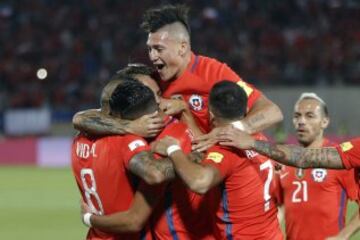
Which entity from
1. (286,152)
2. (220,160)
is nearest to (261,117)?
(286,152)

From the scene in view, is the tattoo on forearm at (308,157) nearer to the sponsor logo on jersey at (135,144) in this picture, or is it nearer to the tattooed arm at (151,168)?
the tattooed arm at (151,168)

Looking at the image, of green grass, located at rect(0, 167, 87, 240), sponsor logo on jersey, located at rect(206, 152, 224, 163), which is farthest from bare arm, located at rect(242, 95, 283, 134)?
green grass, located at rect(0, 167, 87, 240)

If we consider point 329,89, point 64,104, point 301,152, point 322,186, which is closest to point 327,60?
point 329,89

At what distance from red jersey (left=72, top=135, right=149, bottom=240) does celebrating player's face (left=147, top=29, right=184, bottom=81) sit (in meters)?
0.64

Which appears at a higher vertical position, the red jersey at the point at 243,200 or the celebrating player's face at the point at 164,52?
the celebrating player's face at the point at 164,52

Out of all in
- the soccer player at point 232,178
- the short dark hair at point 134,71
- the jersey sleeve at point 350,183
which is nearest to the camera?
the soccer player at point 232,178

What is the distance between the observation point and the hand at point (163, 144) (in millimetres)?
4902

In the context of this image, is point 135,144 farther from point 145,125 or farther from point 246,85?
point 246,85

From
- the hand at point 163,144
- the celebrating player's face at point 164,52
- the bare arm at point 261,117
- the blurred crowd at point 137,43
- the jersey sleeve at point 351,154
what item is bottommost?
the blurred crowd at point 137,43

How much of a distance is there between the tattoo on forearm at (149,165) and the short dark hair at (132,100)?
0.27 m

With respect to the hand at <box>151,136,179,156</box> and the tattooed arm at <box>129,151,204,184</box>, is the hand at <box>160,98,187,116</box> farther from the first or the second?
the tattooed arm at <box>129,151,204,184</box>

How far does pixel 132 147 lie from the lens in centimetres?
490

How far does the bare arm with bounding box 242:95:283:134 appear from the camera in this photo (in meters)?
5.19

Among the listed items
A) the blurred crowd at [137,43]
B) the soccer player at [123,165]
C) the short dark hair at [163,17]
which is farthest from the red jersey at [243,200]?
the blurred crowd at [137,43]
